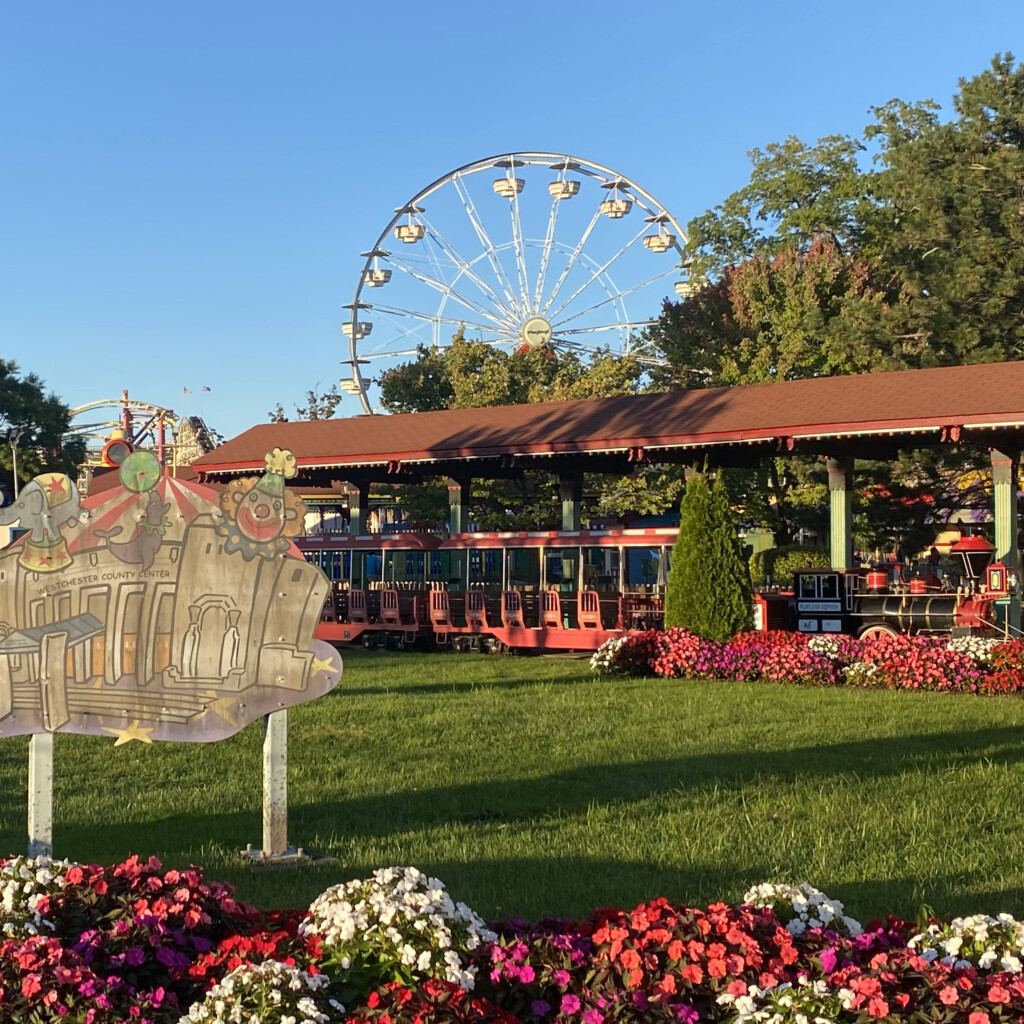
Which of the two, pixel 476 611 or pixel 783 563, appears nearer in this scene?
pixel 476 611

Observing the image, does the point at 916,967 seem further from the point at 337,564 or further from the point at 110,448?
the point at 337,564

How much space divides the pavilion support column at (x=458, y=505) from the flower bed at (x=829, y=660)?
11418 millimetres

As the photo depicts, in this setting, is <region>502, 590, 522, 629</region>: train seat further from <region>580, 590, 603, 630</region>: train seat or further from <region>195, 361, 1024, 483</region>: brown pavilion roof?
<region>195, 361, 1024, 483</region>: brown pavilion roof

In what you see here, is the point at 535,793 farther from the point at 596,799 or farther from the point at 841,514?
the point at 841,514

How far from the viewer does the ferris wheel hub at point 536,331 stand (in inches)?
1959

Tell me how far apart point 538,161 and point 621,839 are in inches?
1780

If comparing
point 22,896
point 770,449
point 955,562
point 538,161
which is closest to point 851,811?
point 22,896

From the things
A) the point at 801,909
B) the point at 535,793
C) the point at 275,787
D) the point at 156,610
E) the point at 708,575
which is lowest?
the point at 535,793

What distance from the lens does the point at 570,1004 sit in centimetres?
427

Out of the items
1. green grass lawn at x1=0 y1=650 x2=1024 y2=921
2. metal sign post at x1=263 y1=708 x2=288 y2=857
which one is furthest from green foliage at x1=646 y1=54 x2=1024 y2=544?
metal sign post at x1=263 y1=708 x2=288 y2=857

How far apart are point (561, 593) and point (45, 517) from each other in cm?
1860

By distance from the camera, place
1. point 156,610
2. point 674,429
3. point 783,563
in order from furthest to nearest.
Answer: point 783,563 < point 674,429 < point 156,610

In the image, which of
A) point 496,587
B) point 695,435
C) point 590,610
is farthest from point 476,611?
point 695,435

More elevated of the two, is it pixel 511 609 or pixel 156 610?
pixel 156 610
